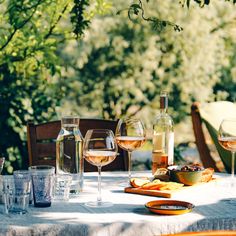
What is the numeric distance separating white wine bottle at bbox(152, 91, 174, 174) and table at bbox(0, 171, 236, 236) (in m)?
0.31

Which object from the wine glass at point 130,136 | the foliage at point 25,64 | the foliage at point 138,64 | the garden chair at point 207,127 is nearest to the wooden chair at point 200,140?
the garden chair at point 207,127

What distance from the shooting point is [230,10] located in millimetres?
7434

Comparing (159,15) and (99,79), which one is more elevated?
(159,15)

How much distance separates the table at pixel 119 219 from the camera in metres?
1.97

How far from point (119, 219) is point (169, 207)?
0.20 meters

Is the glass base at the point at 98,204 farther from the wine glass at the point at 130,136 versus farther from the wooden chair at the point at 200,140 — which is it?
the wooden chair at the point at 200,140

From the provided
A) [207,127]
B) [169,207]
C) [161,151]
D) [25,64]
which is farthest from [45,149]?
[207,127]

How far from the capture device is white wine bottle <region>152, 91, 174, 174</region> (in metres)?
2.71

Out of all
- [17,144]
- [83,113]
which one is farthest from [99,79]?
[17,144]

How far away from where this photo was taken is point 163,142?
271 cm

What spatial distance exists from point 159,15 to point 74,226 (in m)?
5.06

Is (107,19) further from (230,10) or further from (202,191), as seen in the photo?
(202,191)

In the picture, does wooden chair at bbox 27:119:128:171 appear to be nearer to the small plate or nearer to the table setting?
the table setting

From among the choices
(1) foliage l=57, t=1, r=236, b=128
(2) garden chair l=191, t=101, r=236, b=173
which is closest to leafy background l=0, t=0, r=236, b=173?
(1) foliage l=57, t=1, r=236, b=128
